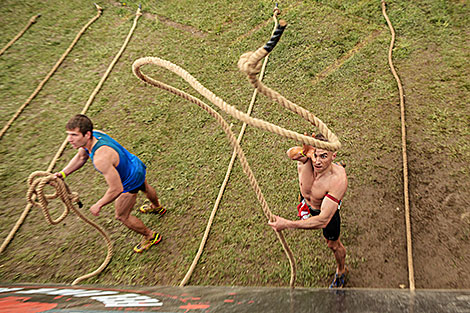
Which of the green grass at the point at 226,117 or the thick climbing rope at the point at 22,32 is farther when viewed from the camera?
the thick climbing rope at the point at 22,32

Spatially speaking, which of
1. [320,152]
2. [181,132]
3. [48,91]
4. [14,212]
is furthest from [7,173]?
[320,152]

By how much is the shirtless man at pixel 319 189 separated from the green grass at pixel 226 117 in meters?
0.71

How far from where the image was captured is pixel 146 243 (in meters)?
3.28

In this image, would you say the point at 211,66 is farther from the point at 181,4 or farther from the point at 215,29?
the point at 181,4

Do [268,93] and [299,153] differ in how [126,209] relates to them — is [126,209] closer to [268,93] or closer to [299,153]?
[299,153]

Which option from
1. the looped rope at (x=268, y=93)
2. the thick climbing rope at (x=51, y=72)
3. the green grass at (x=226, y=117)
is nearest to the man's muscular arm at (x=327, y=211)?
the looped rope at (x=268, y=93)

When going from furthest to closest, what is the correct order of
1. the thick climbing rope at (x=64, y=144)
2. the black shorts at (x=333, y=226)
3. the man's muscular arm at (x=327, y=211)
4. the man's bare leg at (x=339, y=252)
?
the thick climbing rope at (x=64, y=144) < the man's bare leg at (x=339, y=252) < the black shorts at (x=333, y=226) < the man's muscular arm at (x=327, y=211)

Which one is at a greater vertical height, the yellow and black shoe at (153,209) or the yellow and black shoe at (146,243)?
the yellow and black shoe at (153,209)

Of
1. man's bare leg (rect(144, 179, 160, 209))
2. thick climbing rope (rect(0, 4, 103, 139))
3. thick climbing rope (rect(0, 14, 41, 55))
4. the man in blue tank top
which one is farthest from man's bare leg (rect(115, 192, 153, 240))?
thick climbing rope (rect(0, 14, 41, 55))

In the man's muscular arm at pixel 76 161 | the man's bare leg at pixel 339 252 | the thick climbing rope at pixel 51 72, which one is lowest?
the man's bare leg at pixel 339 252

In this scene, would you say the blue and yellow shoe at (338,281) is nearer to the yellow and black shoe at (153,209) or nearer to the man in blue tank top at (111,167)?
the man in blue tank top at (111,167)

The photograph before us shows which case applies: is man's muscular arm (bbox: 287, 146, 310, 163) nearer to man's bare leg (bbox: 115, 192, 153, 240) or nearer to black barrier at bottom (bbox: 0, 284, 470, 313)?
black barrier at bottom (bbox: 0, 284, 470, 313)

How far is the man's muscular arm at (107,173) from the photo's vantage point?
262cm

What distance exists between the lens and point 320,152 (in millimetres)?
2166
